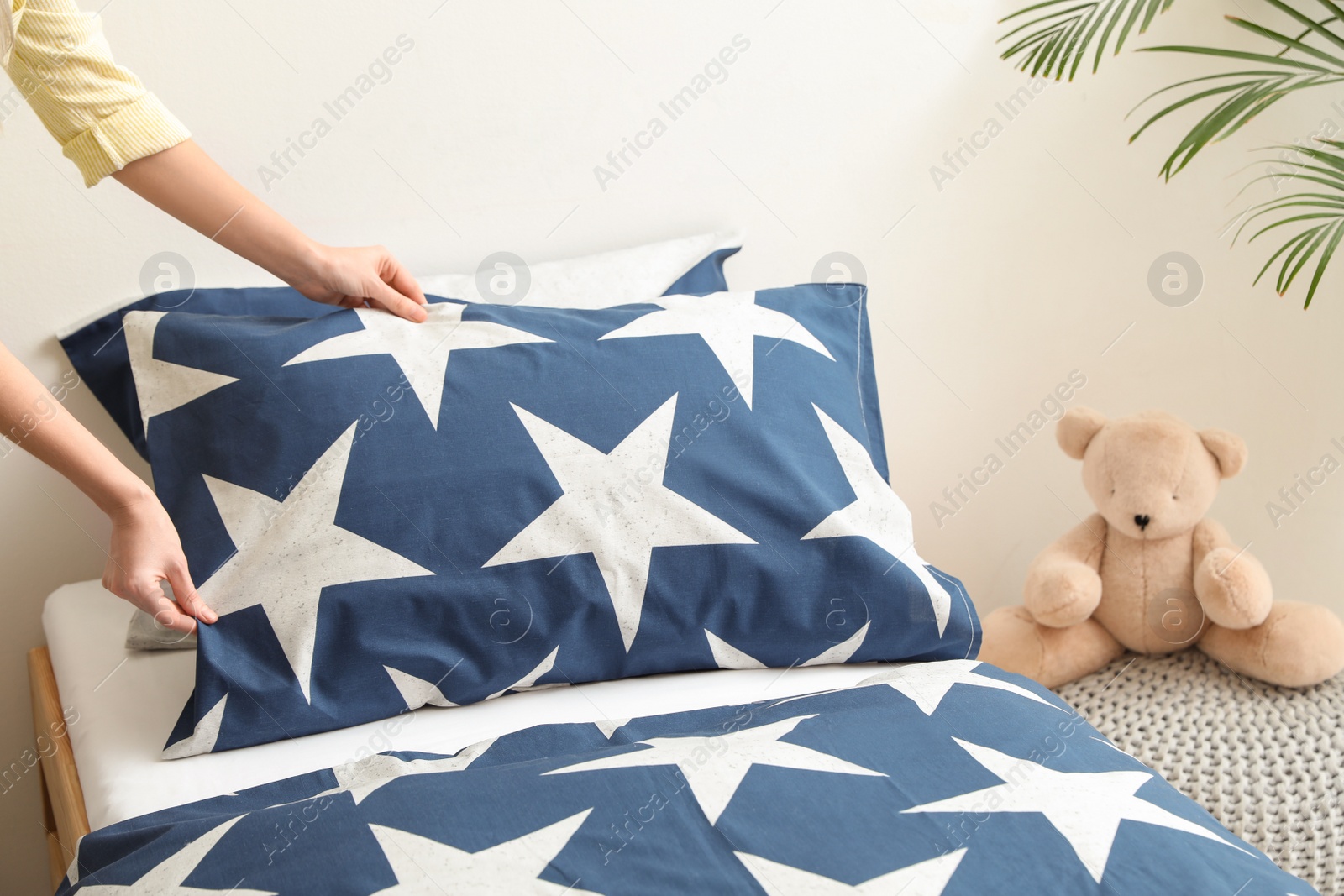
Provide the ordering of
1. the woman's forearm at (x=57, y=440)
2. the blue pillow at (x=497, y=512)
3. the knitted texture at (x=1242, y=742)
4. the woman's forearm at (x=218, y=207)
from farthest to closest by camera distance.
A: the knitted texture at (x=1242, y=742)
the woman's forearm at (x=218, y=207)
the blue pillow at (x=497, y=512)
the woman's forearm at (x=57, y=440)

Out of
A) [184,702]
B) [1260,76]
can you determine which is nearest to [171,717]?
[184,702]

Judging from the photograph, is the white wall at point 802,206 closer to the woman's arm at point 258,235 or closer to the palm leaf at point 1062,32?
the palm leaf at point 1062,32

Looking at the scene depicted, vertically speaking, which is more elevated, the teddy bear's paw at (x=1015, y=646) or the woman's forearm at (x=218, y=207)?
the teddy bear's paw at (x=1015, y=646)

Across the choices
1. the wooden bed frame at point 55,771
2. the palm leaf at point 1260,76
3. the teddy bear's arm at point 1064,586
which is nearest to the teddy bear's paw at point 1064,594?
the teddy bear's arm at point 1064,586

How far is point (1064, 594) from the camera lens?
1.26m

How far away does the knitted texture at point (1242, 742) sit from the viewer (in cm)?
100

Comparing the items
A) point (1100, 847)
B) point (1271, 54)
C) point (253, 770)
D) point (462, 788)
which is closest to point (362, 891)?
point (462, 788)

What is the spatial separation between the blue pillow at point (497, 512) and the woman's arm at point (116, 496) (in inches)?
1.3

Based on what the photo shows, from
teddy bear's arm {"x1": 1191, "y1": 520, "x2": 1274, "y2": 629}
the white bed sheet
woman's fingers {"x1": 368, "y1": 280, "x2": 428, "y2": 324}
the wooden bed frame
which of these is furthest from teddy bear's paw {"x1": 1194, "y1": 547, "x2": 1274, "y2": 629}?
the wooden bed frame

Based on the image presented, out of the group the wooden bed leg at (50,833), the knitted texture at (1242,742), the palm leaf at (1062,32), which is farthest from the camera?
the palm leaf at (1062,32)

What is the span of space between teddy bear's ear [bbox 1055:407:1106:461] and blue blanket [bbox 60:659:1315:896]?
720 millimetres

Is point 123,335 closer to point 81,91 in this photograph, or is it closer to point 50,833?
point 81,91

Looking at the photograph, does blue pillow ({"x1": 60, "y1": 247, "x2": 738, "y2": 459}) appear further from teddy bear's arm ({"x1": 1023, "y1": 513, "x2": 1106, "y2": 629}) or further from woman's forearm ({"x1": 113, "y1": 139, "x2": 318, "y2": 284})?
teddy bear's arm ({"x1": 1023, "y1": 513, "x2": 1106, "y2": 629})

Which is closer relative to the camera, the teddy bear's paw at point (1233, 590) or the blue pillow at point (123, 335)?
the blue pillow at point (123, 335)
